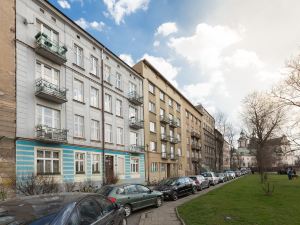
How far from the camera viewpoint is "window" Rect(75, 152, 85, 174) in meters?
23.4

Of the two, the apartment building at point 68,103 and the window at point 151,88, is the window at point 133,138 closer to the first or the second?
the apartment building at point 68,103

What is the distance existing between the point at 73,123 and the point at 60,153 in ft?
9.29

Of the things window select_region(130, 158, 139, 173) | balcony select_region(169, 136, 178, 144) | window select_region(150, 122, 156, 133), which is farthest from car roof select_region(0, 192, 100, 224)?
balcony select_region(169, 136, 178, 144)

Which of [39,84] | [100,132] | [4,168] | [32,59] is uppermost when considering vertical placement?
[32,59]

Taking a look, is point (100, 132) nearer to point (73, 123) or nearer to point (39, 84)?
point (73, 123)

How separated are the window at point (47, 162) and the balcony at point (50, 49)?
6349 millimetres

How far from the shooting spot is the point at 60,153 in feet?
70.5

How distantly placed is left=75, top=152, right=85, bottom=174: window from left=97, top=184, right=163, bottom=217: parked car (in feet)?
30.6

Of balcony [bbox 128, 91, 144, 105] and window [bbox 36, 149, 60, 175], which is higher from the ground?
balcony [bbox 128, 91, 144, 105]

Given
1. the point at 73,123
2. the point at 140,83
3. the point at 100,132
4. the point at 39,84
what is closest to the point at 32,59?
the point at 39,84

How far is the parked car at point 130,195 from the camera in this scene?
13.4m

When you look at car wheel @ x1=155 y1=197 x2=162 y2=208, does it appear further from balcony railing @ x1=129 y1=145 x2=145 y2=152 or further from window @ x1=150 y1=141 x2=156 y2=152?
window @ x1=150 y1=141 x2=156 y2=152

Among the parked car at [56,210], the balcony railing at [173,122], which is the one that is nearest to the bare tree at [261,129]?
the balcony railing at [173,122]

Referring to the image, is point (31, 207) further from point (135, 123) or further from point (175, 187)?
point (135, 123)
